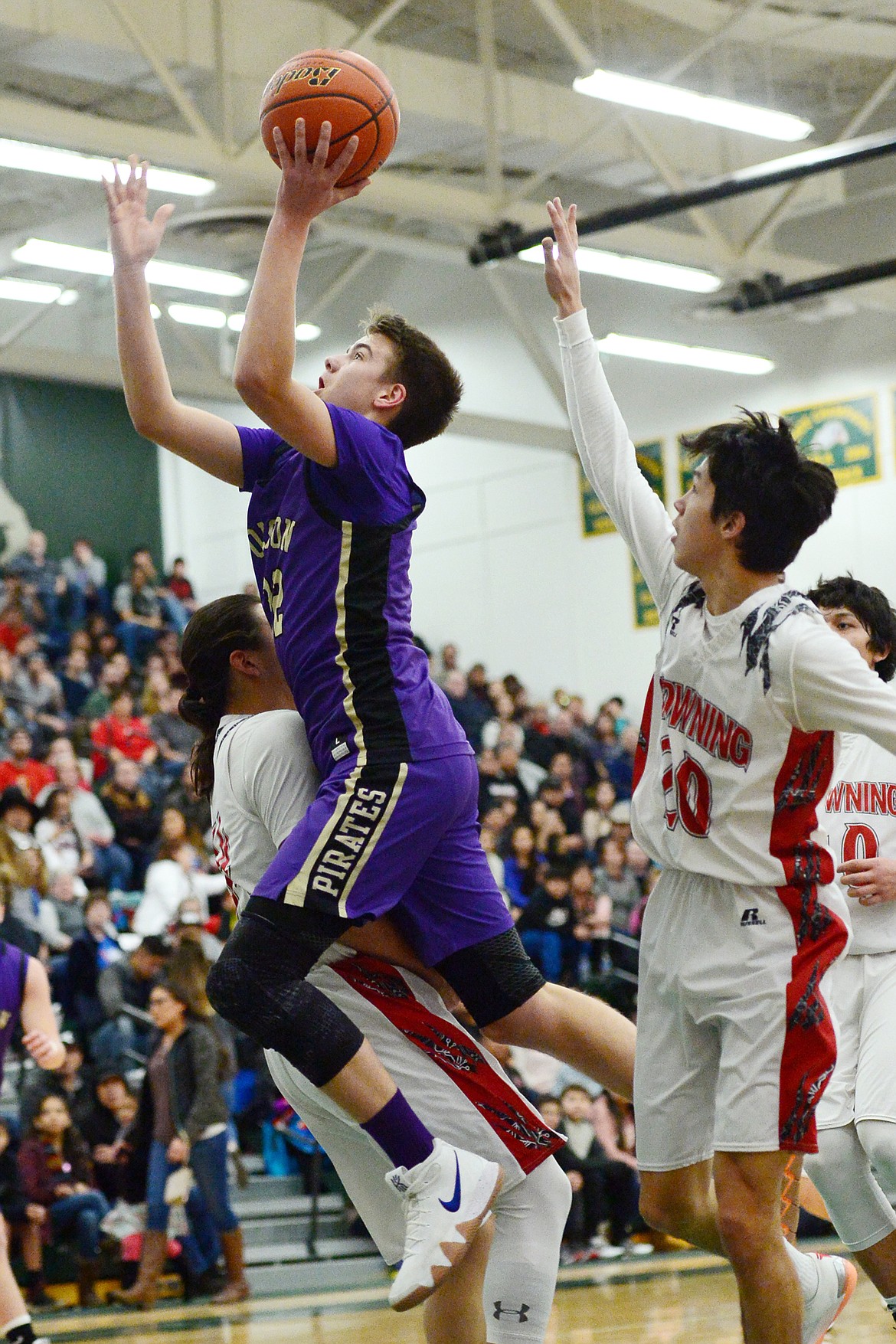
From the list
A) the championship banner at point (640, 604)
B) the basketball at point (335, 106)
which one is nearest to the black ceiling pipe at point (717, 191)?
the championship banner at point (640, 604)

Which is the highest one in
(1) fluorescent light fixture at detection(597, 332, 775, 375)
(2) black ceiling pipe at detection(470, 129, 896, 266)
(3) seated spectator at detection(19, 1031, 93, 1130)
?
(2) black ceiling pipe at detection(470, 129, 896, 266)

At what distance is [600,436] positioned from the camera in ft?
13.0

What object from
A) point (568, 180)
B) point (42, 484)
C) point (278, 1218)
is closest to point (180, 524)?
point (42, 484)

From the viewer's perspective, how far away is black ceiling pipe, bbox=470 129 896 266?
11766 mm

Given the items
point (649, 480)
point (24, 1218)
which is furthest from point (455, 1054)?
point (649, 480)

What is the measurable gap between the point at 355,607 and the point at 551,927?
26.4ft

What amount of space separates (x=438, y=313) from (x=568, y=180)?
3955 millimetres

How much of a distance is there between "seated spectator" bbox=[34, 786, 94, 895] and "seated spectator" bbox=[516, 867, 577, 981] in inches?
112

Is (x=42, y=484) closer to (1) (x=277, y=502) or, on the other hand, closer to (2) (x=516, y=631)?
(2) (x=516, y=631)

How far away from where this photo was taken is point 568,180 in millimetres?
16188

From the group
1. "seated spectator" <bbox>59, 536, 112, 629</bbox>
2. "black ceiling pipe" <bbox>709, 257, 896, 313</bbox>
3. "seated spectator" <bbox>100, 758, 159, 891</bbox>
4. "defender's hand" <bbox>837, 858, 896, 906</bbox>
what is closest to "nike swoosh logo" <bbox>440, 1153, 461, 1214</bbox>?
"defender's hand" <bbox>837, 858, 896, 906</bbox>

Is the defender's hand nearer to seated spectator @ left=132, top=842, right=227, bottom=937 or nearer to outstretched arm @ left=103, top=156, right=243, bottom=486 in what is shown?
outstretched arm @ left=103, top=156, right=243, bottom=486

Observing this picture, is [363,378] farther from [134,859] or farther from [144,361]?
[134,859]

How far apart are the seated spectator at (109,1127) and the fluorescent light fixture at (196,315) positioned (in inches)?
431
